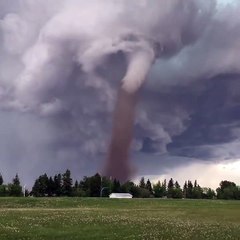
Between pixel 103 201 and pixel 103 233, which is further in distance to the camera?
pixel 103 201

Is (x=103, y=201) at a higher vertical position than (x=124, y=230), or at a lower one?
higher

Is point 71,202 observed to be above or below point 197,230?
above

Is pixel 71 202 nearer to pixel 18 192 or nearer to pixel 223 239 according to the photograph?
pixel 223 239

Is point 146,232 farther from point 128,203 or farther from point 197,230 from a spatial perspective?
point 128,203

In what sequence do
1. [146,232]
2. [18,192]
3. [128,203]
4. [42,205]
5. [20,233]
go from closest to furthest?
[20,233]
[146,232]
[42,205]
[128,203]
[18,192]

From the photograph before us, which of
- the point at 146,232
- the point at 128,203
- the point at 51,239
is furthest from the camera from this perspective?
the point at 128,203

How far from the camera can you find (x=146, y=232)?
119 feet

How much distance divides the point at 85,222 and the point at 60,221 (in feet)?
7.46

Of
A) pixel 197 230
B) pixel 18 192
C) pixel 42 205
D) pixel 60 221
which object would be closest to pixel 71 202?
pixel 42 205

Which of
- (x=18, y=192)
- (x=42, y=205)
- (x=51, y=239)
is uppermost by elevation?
(x=18, y=192)

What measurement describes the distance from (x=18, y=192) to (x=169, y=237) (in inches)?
6601

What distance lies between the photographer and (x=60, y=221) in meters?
43.5

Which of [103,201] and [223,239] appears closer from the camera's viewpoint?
[223,239]

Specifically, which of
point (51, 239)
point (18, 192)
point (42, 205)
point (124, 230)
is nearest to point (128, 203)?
point (42, 205)
